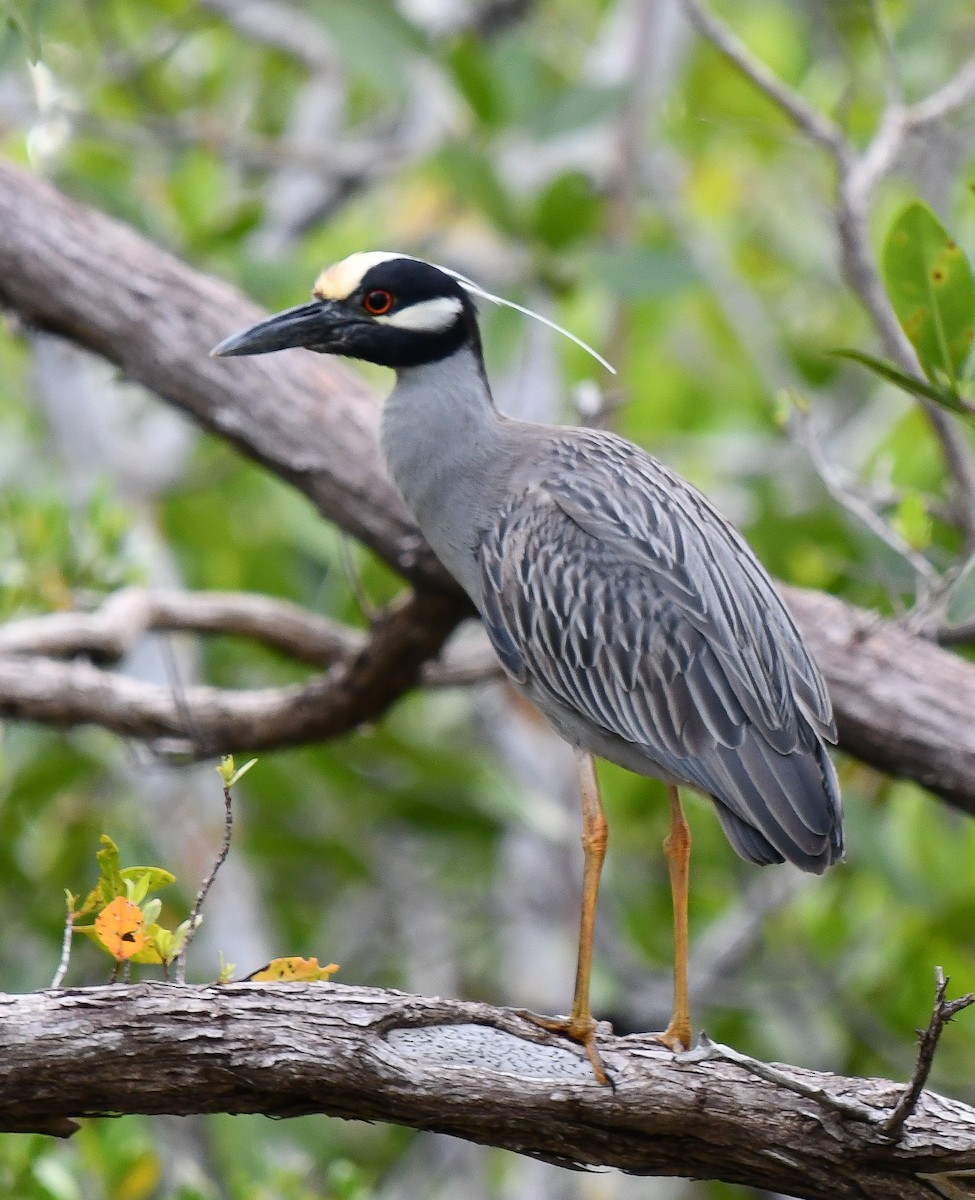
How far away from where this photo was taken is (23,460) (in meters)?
7.26

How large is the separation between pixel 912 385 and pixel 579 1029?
1.43 m

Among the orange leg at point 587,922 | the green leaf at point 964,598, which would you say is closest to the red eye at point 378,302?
the orange leg at point 587,922

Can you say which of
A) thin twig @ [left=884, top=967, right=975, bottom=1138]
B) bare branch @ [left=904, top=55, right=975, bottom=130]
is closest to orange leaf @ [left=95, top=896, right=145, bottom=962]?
thin twig @ [left=884, top=967, right=975, bottom=1138]

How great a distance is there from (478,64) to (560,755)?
9.25 ft

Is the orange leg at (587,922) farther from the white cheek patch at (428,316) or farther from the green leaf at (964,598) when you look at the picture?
the white cheek patch at (428,316)

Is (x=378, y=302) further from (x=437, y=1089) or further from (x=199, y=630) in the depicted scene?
(x=437, y=1089)

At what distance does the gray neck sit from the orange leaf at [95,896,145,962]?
1.59 metres

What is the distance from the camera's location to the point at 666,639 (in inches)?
143

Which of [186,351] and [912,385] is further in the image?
[186,351]

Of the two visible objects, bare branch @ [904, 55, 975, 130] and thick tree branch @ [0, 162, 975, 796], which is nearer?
thick tree branch @ [0, 162, 975, 796]

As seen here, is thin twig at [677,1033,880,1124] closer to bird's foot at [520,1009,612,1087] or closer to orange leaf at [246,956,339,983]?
bird's foot at [520,1009,612,1087]

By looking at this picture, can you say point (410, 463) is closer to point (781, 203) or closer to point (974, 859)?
point (974, 859)

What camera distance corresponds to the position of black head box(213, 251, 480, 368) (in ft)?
13.0

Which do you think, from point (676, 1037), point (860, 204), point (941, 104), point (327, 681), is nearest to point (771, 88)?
point (860, 204)
